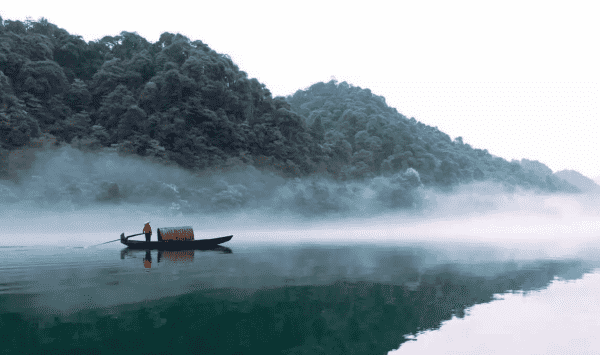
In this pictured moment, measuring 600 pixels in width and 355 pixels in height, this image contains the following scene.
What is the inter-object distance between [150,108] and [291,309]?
70.3m

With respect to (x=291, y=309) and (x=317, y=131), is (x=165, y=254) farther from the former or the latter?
(x=317, y=131)

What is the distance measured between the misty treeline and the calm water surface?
1929 inches

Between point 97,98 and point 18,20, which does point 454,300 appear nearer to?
point 97,98

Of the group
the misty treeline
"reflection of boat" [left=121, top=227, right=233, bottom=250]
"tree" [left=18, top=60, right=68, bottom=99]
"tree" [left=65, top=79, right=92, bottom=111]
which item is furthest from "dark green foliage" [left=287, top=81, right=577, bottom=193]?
"reflection of boat" [left=121, top=227, right=233, bottom=250]

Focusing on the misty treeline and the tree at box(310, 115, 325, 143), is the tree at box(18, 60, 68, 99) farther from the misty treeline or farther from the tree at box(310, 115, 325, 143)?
the tree at box(310, 115, 325, 143)

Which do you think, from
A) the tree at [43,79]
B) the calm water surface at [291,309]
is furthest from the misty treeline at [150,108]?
the calm water surface at [291,309]

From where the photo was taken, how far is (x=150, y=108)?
7931 cm

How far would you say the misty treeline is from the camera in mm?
69812

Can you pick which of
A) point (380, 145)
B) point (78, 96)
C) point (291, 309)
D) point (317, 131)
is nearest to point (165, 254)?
point (291, 309)

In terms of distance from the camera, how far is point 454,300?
18984 millimetres

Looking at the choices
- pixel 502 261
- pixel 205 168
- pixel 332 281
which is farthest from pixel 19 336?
pixel 205 168

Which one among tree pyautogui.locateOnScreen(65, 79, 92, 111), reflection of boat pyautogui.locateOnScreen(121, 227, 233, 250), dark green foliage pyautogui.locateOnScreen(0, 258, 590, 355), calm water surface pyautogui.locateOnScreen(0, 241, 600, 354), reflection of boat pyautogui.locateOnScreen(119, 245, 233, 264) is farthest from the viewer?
tree pyautogui.locateOnScreen(65, 79, 92, 111)

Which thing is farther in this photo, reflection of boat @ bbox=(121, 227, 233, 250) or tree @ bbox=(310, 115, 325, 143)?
tree @ bbox=(310, 115, 325, 143)

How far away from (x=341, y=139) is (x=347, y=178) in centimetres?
1122
